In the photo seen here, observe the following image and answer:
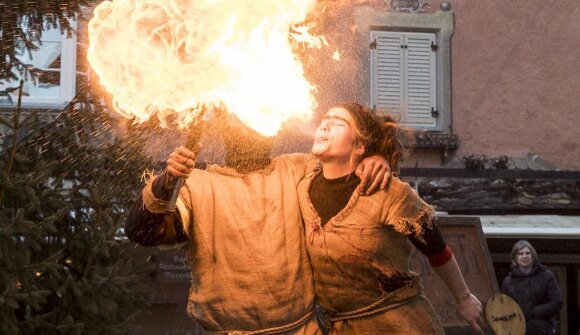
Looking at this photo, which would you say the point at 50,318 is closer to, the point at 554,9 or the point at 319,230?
the point at 319,230

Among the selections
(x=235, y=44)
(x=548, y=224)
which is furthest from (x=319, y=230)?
(x=548, y=224)

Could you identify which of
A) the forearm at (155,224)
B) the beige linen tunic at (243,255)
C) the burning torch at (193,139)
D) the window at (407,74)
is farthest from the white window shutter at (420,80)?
the burning torch at (193,139)

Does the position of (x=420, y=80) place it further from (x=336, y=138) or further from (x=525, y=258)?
(x=336, y=138)

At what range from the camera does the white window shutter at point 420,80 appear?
48.1 ft

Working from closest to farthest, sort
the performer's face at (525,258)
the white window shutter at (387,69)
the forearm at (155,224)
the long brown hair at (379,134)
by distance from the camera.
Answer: the forearm at (155,224) < the long brown hair at (379,134) < the performer's face at (525,258) < the white window shutter at (387,69)

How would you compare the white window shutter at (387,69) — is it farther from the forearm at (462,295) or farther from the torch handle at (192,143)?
the torch handle at (192,143)

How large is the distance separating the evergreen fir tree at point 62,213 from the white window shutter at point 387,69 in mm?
6907

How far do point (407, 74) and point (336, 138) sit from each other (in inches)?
400

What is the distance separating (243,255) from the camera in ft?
14.5

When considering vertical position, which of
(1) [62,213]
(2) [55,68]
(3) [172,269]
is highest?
(2) [55,68]

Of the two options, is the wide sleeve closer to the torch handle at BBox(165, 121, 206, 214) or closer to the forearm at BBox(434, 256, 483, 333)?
the forearm at BBox(434, 256, 483, 333)

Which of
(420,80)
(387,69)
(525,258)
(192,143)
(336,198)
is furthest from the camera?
(420,80)

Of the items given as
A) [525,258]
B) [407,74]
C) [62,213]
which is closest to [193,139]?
[62,213]

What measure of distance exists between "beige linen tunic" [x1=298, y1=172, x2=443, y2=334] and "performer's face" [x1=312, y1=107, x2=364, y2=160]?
0.20m
